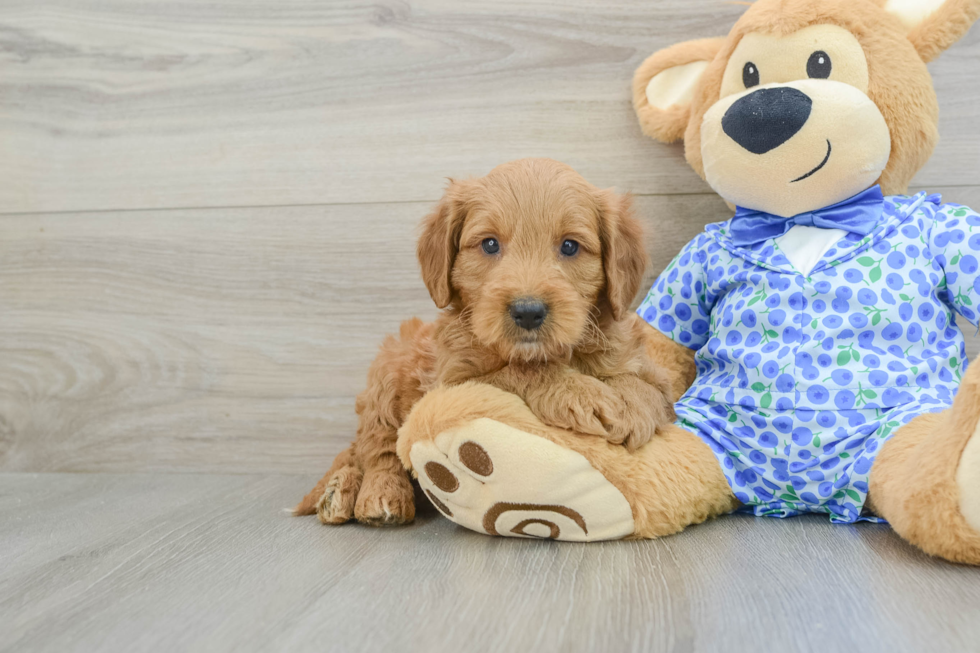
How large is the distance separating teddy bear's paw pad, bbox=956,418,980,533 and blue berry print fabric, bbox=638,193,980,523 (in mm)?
226

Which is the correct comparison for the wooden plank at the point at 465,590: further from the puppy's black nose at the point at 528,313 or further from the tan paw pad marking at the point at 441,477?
the puppy's black nose at the point at 528,313

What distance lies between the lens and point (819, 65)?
143 cm

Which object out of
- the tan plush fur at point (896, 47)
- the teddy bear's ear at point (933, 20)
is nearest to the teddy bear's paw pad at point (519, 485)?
the tan plush fur at point (896, 47)

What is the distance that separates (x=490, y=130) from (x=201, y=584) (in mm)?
1253

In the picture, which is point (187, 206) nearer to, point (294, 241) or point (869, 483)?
point (294, 241)

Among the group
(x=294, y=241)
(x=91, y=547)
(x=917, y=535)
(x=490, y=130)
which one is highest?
(x=490, y=130)

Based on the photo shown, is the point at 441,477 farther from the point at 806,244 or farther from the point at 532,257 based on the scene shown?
the point at 806,244

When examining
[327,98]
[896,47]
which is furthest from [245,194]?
[896,47]

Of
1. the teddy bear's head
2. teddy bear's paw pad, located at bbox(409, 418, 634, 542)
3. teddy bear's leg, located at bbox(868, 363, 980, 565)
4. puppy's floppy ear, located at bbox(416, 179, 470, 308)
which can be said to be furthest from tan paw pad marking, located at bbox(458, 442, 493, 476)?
the teddy bear's head

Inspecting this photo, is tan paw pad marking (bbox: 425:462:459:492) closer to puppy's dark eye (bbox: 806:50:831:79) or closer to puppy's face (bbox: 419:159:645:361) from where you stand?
puppy's face (bbox: 419:159:645:361)

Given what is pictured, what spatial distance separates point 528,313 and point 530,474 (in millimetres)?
262

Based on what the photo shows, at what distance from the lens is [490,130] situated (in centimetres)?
190

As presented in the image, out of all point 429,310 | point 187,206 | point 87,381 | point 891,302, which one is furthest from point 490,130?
point 87,381

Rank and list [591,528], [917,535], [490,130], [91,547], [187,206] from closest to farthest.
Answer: [917,535] < [591,528] < [91,547] < [490,130] < [187,206]
